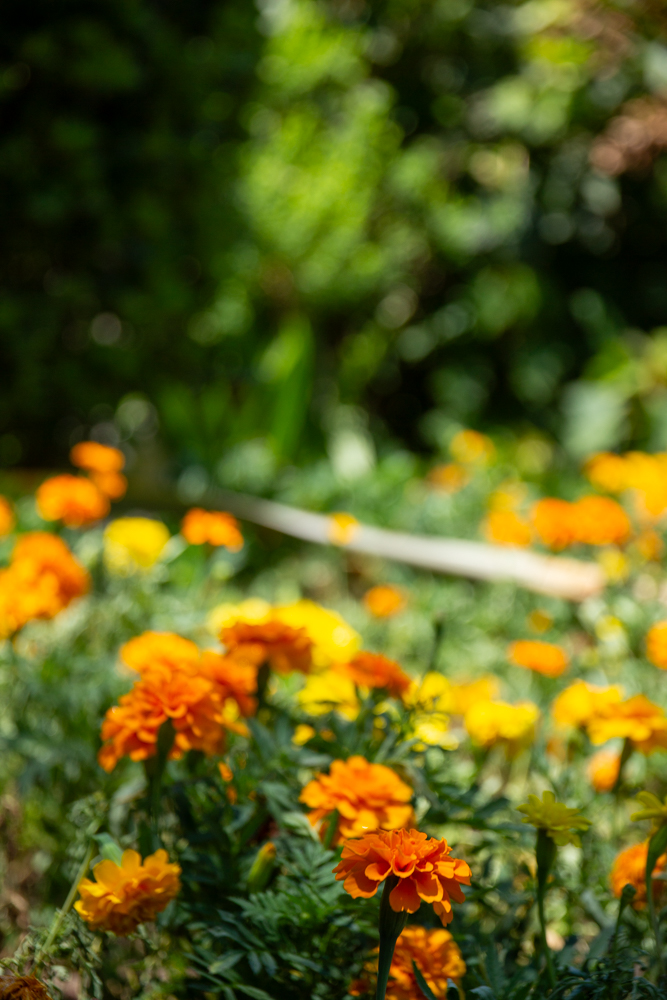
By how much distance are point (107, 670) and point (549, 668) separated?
70 cm

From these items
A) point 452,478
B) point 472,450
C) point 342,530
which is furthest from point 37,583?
point 472,450

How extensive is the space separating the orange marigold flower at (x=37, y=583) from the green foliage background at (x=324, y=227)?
1652mm

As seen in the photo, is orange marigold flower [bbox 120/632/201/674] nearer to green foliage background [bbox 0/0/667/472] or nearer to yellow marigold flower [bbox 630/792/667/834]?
yellow marigold flower [bbox 630/792/667/834]

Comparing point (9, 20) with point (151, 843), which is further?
point (9, 20)

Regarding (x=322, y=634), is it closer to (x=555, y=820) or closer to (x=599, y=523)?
(x=555, y=820)

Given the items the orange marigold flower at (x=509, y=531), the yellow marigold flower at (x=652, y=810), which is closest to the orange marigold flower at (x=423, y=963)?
the yellow marigold flower at (x=652, y=810)

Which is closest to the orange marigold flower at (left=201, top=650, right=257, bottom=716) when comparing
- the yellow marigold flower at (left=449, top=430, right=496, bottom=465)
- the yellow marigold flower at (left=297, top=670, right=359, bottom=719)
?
the yellow marigold flower at (left=297, top=670, right=359, bottom=719)

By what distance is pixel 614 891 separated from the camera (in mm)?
889

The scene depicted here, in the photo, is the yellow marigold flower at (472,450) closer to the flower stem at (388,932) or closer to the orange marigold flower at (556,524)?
the orange marigold flower at (556,524)

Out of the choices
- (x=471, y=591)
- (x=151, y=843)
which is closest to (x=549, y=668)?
(x=151, y=843)

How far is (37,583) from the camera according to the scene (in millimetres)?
1231

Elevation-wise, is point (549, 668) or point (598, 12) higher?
point (598, 12)

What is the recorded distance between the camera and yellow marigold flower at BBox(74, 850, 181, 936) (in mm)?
713

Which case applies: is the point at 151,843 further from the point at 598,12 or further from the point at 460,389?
the point at 598,12
